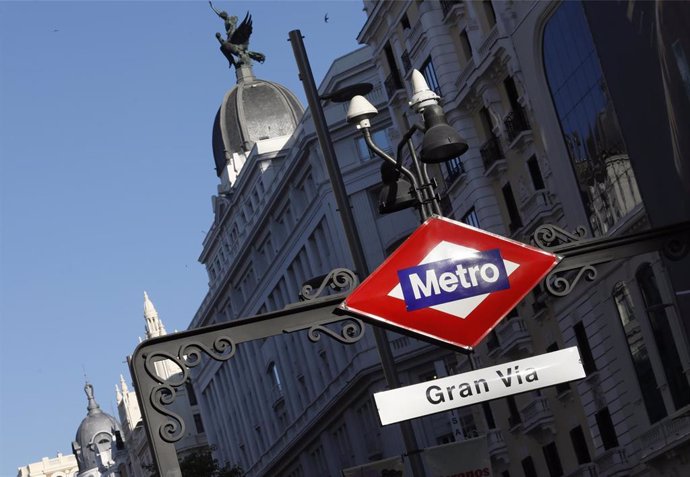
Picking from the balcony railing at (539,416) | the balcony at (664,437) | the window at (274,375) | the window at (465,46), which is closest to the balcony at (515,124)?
the window at (465,46)

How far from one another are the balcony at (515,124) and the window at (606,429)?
816 cm

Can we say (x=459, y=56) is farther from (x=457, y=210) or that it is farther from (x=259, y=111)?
(x=259, y=111)

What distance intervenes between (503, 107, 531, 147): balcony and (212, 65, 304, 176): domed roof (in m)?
42.1

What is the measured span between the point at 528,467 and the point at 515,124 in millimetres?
10828

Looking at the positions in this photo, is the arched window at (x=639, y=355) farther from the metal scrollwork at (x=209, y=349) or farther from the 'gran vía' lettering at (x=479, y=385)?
the metal scrollwork at (x=209, y=349)

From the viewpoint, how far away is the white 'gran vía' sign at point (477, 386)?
925 cm

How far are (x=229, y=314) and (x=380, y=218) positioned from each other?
27.3 m

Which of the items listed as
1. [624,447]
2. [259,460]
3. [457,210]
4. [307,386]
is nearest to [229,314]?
[259,460]

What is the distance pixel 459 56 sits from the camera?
45.7 metres

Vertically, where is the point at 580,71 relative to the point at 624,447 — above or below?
above

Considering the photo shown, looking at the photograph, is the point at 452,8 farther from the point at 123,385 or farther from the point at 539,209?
the point at 123,385

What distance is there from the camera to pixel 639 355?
3653 cm

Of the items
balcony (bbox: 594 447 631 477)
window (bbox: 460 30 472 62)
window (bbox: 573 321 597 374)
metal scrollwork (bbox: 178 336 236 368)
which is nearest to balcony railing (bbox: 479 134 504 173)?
window (bbox: 460 30 472 62)

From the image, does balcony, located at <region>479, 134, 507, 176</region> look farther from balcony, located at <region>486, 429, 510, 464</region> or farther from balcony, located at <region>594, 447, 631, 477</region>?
balcony, located at <region>594, 447, 631, 477</region>
